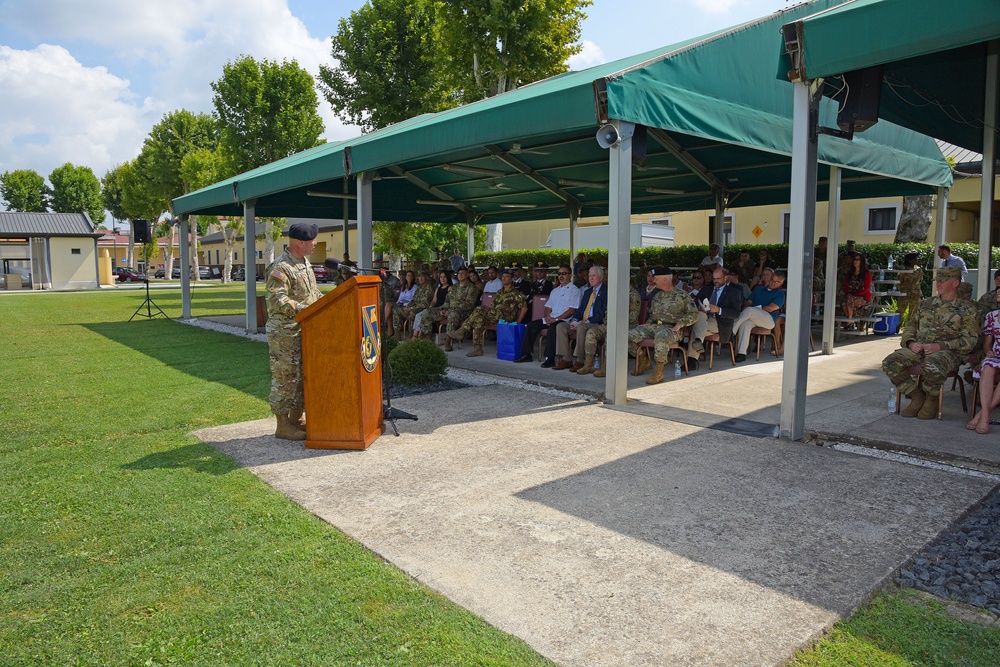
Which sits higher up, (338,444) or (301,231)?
(301,231)

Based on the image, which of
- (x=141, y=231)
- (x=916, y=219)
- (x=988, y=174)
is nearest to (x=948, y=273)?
(x=988, y=174)

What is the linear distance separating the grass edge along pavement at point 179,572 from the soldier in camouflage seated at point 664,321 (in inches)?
190

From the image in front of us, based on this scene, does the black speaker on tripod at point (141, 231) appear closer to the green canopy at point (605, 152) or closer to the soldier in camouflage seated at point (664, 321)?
the green canopy at point (605, 152)

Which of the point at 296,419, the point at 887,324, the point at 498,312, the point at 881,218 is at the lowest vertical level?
the point at 296,419

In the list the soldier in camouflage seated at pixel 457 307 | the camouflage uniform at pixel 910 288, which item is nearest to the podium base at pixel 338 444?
→ the soldier in camouflage seated at pixel 457 307

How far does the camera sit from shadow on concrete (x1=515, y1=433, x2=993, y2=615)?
3.28 metres

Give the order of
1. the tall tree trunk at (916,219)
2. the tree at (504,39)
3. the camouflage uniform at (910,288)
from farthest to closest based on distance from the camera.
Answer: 1. the tree at (504,39)
2. the tall tree trunk at (916,219)
3. the camouflage uniform at (910,288)

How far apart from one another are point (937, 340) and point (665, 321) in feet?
9.23

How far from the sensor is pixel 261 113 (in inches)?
1100

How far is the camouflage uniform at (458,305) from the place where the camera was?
11.3 m

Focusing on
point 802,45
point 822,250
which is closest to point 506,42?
point 822,250

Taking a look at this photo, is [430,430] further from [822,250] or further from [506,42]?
[506,42]

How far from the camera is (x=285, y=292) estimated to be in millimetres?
5348

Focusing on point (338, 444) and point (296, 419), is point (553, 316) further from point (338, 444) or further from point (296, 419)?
point (338, 444)
